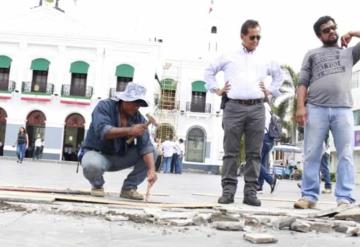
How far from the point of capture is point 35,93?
37.9 metres

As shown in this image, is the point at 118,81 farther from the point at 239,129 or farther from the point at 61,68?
the point at 239,129

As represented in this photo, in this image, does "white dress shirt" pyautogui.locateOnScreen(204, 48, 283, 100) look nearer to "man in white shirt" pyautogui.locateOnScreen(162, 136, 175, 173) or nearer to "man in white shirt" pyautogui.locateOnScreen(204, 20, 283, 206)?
"man in white shirt" pyautogui.locateOnScreen(204, 20, 283, 206)

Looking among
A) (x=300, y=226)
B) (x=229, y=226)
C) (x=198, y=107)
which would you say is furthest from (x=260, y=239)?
(x=198, y=107)

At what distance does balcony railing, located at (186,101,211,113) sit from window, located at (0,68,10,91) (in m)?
13.1

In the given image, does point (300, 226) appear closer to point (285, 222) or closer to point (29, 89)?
point (285, 222)

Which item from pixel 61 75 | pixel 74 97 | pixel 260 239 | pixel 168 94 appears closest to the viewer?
pixel 260 239

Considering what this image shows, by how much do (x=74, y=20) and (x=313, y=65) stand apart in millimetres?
36253

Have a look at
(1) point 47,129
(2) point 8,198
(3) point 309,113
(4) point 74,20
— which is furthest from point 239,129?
(4) point 74,20

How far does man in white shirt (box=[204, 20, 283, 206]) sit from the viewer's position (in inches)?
225

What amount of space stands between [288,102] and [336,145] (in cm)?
3755

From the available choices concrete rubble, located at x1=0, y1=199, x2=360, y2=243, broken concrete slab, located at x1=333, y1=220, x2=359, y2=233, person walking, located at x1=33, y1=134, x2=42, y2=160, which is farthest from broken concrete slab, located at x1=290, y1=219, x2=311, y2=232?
person walking, located at x1=33, y1=134, x2=42, y2=160

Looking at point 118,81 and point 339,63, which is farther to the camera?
point 118,81

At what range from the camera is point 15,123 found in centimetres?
3756

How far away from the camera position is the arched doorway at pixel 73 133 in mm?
37562
